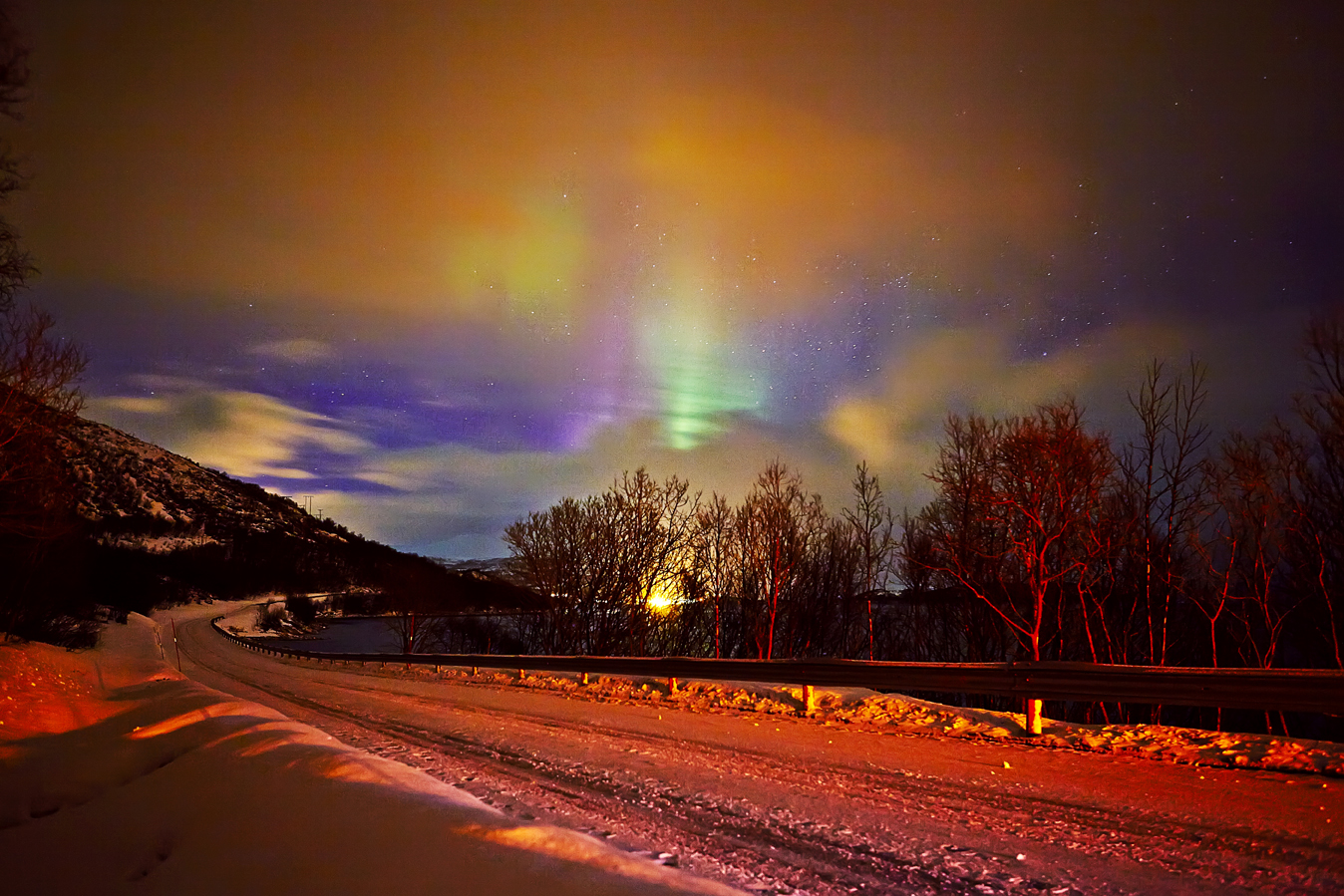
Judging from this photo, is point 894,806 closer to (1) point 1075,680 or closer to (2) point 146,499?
(1) point 1075,680

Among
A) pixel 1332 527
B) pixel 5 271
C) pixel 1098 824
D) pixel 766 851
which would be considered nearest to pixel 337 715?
pixel 5 271

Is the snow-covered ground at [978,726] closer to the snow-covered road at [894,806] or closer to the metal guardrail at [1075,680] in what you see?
the metal guardrail at [1075,680]

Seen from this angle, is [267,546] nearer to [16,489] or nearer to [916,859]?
[16,489]

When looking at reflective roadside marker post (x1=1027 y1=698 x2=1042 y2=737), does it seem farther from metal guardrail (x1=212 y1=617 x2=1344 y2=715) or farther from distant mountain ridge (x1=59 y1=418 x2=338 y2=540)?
distant mountain ridge (x1=59 y1=418 x2=338 y2=540)

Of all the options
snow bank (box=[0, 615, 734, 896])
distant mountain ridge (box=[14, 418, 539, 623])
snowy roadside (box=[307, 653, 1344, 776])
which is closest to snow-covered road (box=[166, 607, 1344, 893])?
snowy roadside (box=[307, 653, 1344, 776])

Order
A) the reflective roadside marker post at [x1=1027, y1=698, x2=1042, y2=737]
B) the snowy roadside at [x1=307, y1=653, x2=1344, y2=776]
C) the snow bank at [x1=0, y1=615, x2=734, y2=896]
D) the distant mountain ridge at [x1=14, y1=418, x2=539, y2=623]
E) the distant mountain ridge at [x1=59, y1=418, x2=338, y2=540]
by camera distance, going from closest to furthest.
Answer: the snow bank at [x1=0, y1=615, x2=734, y2=896]
the snowy roadside at [x1=307, y1=653, x2=1344, y2=776]
the reflective roadside marker post at [x1=1027, y1=698, x2=1042, y2=737]
the distant mountain ridge at [x1=14, y1=418, x2=539, y2=623]
the distant mountain ridge at [x1=59, y1=418, x2=338, y2=540]

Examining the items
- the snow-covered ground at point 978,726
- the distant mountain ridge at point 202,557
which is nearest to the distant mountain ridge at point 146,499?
the distant mountain ridge at point 202,557

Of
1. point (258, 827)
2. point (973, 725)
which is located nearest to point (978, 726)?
point (973, 725)

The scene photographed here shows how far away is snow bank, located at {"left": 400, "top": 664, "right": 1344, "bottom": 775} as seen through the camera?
307 inches

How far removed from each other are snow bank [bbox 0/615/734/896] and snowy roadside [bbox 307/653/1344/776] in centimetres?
711

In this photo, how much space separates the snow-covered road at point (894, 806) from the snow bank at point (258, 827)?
44.6 inches

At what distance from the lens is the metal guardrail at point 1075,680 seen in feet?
26.4

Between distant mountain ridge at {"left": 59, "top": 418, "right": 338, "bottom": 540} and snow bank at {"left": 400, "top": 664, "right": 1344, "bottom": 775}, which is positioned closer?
snow bank at {"left": 400, "top": 664, "right": 1344, "bottom": 775}

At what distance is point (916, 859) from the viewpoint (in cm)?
493
